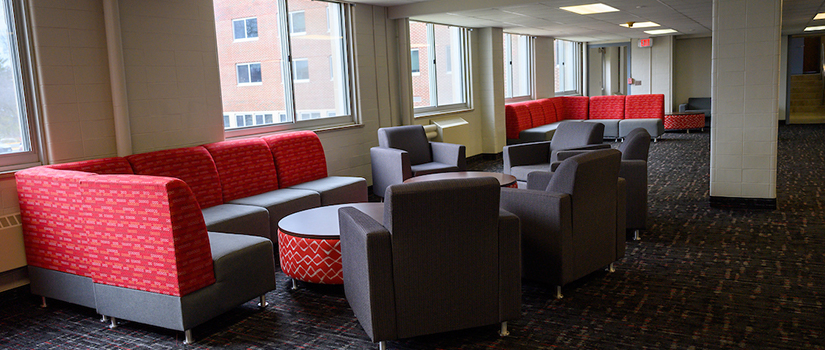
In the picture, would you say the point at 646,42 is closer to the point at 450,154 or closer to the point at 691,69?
the point at 691,69

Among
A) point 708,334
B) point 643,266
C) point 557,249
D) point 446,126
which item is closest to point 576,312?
point 557,249

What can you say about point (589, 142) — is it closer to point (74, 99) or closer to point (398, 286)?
point (398, 286)

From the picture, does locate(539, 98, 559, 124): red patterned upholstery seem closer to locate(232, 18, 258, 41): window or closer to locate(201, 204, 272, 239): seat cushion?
locate(232, 18, 258, 41): window

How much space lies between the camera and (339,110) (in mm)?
7297

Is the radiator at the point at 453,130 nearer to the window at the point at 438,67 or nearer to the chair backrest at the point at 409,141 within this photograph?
the window at the point at 438,67

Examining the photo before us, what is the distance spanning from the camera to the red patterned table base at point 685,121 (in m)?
13.2

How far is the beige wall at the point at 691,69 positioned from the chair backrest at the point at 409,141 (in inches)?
438

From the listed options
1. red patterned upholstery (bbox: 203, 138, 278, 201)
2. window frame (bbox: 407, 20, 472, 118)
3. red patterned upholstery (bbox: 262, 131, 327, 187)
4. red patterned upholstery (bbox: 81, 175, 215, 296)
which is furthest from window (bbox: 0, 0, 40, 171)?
window frame (bbox: 407, 20, 472, 118)

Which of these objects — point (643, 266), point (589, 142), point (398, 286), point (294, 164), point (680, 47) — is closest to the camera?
point (398, 286)

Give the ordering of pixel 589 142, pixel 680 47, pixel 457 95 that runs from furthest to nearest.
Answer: pixel 680 47, pixel 457 95, pixel 589 142

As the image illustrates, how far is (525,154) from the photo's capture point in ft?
20.9

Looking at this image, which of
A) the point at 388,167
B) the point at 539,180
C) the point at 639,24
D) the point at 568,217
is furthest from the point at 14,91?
the point at 639,24

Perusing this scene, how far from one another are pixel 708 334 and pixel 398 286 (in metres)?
1.61

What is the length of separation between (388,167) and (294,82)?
1.40m
